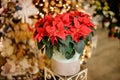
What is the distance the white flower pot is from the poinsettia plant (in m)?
0.06

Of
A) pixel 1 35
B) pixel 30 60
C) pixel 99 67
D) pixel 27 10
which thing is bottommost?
pixel 99 67

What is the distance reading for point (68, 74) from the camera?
1.69 metres

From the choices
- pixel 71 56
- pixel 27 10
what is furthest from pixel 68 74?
pixel 27 10

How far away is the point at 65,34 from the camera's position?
1.53 metres

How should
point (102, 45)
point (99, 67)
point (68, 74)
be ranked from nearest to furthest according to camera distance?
point (68, 74), point (99, 67), point (102, 45)

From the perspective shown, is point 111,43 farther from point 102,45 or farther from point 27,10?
point 27,10

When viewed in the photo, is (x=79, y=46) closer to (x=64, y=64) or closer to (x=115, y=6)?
(x=64, y=64)

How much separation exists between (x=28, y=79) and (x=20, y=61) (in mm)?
179

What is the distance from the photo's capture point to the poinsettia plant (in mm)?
1533

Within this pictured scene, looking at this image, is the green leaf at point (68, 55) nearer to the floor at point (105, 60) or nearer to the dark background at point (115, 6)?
the floor at point (105, 60)

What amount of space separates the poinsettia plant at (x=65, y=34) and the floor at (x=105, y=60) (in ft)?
3.53

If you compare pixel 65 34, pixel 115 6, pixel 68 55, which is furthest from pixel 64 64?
pixel 115 6

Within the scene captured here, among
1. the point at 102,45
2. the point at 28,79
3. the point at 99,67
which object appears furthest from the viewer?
the point at 102,45

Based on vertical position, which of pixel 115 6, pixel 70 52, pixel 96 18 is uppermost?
pixel 70 52
